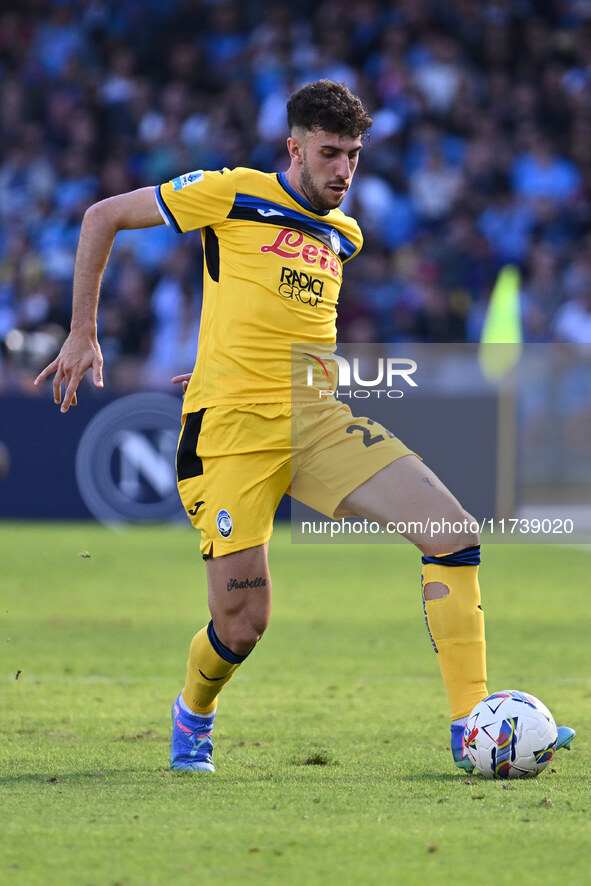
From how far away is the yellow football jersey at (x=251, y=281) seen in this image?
4.50 meters

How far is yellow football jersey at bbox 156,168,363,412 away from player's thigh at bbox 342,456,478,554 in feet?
1.45

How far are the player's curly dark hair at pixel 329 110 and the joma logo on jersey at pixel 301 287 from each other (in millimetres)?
502

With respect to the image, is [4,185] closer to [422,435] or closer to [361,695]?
[422,435]

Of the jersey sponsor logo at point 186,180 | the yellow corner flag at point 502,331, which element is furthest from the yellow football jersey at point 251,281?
the yellow corner flag at point 502,331

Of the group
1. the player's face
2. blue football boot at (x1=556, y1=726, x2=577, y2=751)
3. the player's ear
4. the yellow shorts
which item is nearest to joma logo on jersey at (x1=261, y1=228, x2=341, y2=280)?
the player's face

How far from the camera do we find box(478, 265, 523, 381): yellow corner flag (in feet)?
44.5

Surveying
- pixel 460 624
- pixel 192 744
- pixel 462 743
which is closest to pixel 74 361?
pixel 192 744

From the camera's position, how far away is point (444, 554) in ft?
14.4

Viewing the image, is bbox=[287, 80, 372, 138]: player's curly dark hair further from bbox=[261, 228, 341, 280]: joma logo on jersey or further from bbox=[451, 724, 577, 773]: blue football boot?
bbox=[451, 724, 577, 773]: blue football boot

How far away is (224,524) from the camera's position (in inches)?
173

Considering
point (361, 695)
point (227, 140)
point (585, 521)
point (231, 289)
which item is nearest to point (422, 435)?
point (585, 521)

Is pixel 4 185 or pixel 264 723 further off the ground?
pixel 4 185

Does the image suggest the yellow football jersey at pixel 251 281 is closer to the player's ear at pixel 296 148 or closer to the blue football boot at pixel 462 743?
the player's ear at pixel 296 148

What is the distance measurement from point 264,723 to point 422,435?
780cm
